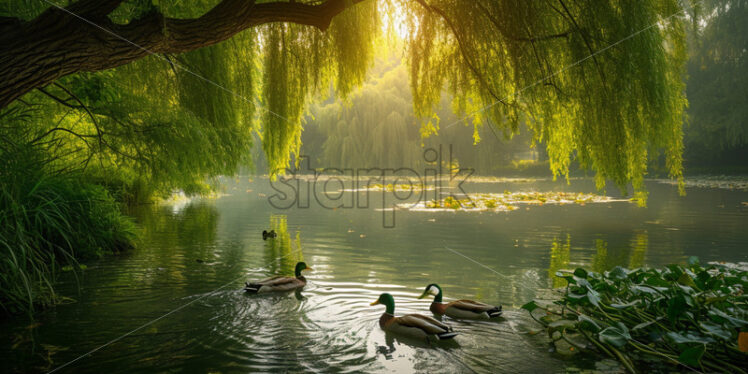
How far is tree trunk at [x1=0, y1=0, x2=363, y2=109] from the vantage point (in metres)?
2.44

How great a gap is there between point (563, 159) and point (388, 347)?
2134mm

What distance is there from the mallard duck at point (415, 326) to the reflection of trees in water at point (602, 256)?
1.90 meters

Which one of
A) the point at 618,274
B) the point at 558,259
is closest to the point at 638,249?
the point at 558,259

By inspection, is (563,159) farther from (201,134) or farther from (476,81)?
(201,134)

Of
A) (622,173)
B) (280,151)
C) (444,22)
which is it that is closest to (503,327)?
(622,173)

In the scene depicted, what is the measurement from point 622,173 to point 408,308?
6.41 feet

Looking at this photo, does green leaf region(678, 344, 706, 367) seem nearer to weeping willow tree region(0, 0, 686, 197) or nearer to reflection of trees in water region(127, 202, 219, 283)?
weeping willow tree region(0, 0, 686, 197)

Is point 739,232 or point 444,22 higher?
point 444,22

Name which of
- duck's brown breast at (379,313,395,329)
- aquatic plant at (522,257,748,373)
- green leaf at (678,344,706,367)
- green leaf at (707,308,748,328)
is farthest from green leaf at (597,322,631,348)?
duck's brown breast at (379,313,395,329)

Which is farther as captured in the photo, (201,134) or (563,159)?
(201,134)

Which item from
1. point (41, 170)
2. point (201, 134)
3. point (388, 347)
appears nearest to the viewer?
point (388, 347)

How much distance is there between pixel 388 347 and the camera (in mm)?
3125

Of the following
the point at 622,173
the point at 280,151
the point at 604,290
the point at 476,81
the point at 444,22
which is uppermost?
the point at 444,22

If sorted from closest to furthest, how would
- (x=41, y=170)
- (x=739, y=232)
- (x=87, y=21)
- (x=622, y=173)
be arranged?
(x=87, y=21) → (x=622, y=173) → (x=41, y=170) → (x=739, y=232)
